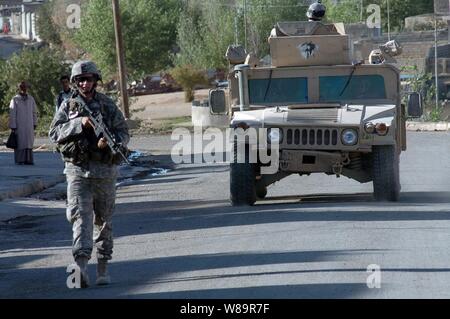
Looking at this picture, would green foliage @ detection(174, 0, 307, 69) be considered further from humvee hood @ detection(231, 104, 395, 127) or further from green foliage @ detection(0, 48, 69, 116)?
humvee hood @ detection(231, 104, 395, 127)

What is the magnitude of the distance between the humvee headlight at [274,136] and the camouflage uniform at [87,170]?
583cm

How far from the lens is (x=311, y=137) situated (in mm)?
15211

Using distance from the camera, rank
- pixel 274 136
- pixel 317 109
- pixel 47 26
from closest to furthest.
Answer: pixel 274 136, pixel 317 109, pixel 47 26

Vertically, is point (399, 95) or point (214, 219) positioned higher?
point (399, 95)

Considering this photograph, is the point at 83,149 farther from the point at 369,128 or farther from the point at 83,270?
the point at 369,128

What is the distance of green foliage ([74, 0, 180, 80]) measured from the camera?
62.2 m

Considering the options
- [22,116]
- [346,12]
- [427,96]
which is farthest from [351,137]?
[346,12]

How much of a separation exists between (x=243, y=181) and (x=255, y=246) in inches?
159
